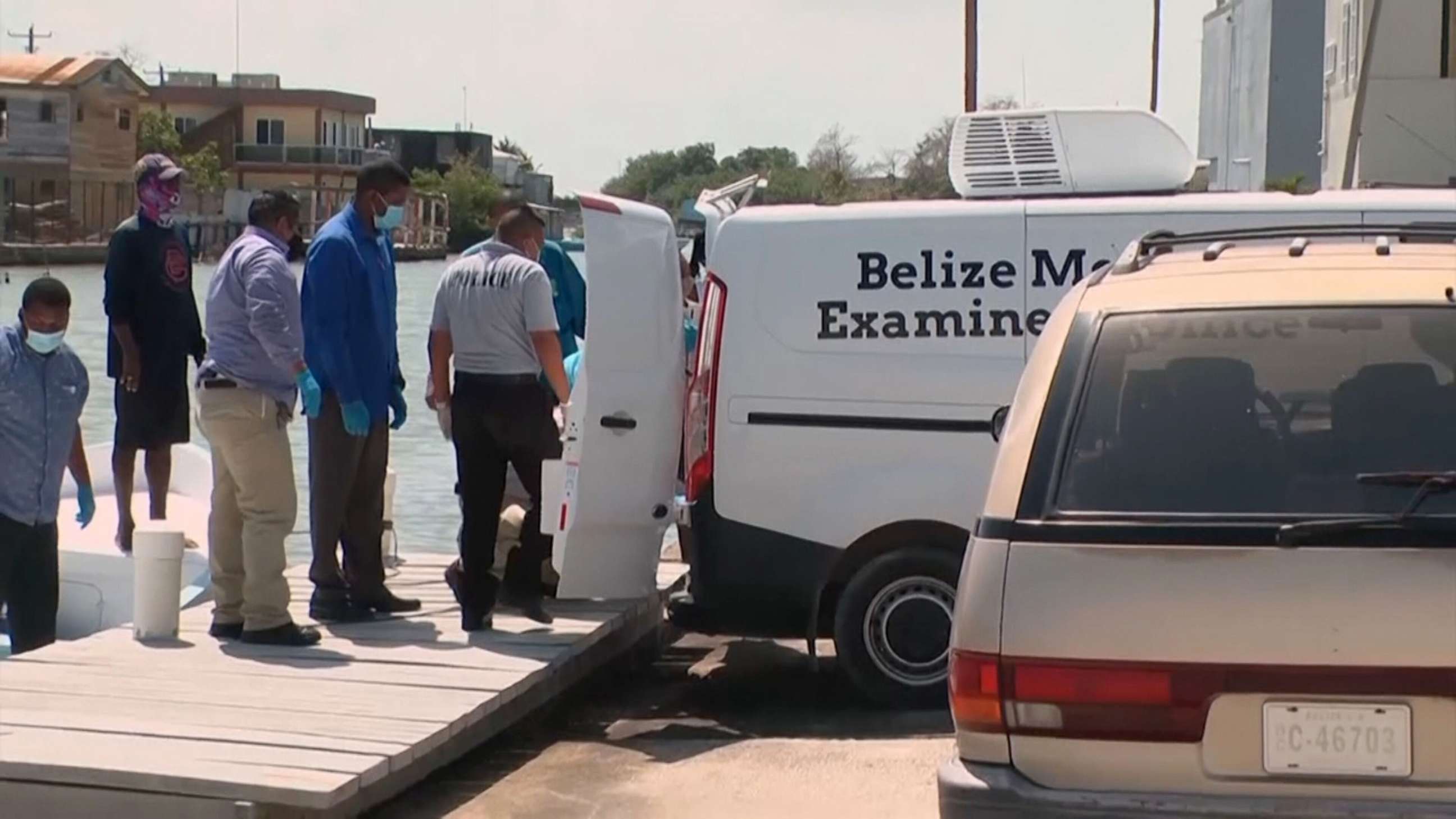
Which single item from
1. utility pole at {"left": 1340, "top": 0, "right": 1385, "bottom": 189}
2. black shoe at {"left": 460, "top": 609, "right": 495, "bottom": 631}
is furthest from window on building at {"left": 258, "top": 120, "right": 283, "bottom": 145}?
black shoe at {"left": 460, "top": 609, "right": 495, "bottom": 631}

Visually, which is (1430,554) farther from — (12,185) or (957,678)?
(12,185)

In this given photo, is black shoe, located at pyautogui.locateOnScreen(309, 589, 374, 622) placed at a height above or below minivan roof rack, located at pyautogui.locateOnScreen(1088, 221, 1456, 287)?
below

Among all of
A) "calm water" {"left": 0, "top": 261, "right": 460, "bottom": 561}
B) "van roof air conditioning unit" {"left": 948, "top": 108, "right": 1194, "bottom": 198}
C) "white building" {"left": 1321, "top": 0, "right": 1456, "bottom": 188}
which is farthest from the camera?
"white building" {"left": 1321, "top": 0, "right": 1456, "bottom": 188}

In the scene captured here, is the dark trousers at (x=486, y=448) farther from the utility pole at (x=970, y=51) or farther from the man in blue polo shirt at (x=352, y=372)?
the utility pole at (x=970, y=51)

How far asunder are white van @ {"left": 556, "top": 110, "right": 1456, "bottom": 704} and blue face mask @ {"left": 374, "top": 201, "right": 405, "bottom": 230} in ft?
3.11

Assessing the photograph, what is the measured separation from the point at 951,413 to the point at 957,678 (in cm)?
408

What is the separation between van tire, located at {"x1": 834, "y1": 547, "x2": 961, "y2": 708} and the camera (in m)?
8.59

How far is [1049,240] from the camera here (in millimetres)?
8609

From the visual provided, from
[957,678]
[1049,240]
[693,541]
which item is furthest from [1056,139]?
[957,678]

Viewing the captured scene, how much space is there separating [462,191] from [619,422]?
277 ft

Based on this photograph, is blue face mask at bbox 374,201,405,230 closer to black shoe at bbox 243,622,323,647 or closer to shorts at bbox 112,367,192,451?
black shoe at bbox 243,622,323,647

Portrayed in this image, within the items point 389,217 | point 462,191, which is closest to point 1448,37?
point 389,217

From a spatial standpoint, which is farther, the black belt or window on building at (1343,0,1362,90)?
window on building at (1343,0,1362,90)

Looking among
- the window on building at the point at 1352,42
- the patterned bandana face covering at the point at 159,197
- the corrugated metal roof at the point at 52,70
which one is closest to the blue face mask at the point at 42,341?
the patterned bandana face covering at the point at 159,197
